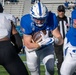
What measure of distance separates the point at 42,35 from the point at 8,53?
0.84m

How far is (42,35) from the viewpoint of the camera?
438 cm

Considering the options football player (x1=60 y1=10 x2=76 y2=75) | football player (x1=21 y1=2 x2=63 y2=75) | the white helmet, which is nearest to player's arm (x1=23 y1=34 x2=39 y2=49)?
football player (x1=21 y1=2 x2=63 y2=75)

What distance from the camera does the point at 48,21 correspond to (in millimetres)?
4445

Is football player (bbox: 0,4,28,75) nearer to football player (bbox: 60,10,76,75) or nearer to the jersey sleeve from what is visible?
the jersey sleeve

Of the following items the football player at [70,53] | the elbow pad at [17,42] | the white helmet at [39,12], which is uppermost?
the white helmet at [39,12]

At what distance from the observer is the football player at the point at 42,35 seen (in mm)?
4270

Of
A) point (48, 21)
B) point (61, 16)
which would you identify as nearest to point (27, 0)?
point (61, 16)

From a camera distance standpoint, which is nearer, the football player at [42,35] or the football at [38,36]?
the football player at [42,35]

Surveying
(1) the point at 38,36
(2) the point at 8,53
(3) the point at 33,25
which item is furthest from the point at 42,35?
(2) the point at 8,53

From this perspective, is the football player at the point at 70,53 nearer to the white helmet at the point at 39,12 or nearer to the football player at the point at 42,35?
the football player at the point at 42,35

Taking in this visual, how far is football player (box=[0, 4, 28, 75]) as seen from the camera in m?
3.65

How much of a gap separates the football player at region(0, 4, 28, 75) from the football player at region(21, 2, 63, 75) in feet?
1.76

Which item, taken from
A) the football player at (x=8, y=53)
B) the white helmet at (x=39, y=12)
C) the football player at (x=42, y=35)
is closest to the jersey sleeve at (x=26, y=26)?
the football player at (x=42, y=35)

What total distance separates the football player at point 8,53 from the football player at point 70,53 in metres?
0.75
